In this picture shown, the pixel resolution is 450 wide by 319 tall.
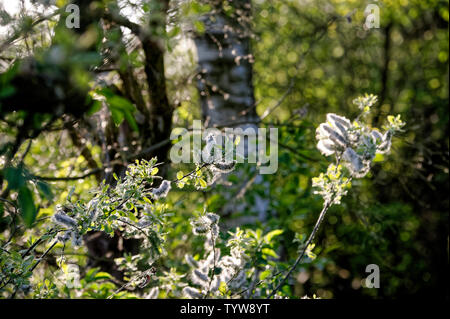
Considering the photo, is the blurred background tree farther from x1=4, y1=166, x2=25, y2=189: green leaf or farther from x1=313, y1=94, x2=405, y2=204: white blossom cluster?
x1=313, y1=94, x2=405, y2=204: white blossom cluster

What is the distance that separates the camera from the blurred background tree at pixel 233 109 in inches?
35.0

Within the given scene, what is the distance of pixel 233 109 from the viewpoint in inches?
118

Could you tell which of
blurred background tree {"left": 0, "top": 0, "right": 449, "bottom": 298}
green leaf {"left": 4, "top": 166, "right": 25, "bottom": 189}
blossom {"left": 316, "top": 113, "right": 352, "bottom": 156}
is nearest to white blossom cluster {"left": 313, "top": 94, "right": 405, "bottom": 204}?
blossom {"left": 316, "top": 113, "right": 352, "bottom": 156}

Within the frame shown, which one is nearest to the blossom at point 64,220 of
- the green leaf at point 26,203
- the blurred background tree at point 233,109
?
the blurred background tree at point 233,109

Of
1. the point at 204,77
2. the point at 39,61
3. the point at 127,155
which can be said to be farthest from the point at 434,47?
the point at 39,61

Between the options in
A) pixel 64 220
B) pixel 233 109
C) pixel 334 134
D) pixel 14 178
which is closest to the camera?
pixel 14 178

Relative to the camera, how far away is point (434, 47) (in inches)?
219

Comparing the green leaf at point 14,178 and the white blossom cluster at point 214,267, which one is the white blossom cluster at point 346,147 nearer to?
the white blossom cluster at point 214,267

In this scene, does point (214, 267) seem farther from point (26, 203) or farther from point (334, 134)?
point (26, 203)

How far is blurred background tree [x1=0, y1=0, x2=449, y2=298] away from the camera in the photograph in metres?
0.89

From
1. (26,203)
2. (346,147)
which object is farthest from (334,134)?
(26,203)
